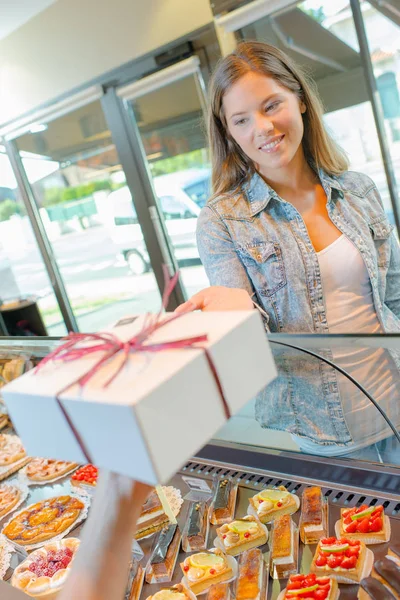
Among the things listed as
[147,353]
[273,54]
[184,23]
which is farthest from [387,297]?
[184,23]

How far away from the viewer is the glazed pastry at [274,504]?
3.72 ft

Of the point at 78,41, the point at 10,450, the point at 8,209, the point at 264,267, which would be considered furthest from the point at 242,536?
the point at 8,209

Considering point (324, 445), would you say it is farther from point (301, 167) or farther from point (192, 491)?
point (301, 167)

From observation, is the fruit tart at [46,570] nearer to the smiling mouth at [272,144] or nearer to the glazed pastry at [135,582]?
the glazed pastry at [135,582]

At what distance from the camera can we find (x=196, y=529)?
119 centimetres

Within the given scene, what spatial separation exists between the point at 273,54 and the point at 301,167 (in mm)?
286

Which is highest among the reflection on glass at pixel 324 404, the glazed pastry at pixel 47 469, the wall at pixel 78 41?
the wall at pixel 78 41

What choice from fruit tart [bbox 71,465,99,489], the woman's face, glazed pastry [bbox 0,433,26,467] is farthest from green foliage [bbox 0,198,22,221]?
the woman's face

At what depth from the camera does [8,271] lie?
6.81 m

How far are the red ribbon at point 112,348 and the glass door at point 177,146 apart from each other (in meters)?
3.86

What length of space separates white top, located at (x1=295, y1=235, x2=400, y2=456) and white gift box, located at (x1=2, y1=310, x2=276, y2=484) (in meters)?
0.47

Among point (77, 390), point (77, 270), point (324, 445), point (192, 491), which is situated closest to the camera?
point (77, 390)

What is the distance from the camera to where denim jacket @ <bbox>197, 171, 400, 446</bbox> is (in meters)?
1.19

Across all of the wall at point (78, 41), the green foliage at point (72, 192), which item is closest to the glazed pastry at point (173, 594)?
the wall at point (78, 41)
